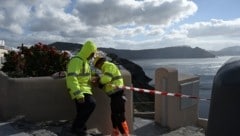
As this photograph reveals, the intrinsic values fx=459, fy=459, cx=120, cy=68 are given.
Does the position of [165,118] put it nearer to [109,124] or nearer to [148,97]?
[109,124]

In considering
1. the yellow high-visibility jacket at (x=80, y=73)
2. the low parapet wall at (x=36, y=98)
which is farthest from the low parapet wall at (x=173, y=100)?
the yellow high-visibility jacket at (x=80, y=73)

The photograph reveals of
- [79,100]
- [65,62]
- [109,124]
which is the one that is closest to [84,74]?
[79,100]

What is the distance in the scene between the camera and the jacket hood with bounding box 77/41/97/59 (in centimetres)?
845

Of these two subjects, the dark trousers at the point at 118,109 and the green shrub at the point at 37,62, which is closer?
the dark trousers at the point at 118,109

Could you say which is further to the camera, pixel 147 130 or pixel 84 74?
pixel 147 130

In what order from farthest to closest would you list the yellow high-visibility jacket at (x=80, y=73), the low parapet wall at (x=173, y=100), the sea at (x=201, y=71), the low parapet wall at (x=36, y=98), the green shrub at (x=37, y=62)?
the sea at (x=201, y=71)
the low parapet wall at (x=173, y=100)
the green shrub at (x=37, y=62)
the low parapet wall at (x=36, y=98)
the yellow high-visibility jacket at (x=80, y=73)

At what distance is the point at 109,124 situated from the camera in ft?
31.8

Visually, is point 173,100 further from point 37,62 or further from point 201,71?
point 201,71

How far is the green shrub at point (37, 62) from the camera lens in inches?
413

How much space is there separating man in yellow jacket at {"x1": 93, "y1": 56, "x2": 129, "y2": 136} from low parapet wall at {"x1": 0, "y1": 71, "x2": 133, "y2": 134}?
63 centimetres

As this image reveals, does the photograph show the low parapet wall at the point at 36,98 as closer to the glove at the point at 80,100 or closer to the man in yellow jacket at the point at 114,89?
the man in yellow jacket at the point at 114,89

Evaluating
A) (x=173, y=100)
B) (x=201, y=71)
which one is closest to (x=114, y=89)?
→ (x=173, y=100)

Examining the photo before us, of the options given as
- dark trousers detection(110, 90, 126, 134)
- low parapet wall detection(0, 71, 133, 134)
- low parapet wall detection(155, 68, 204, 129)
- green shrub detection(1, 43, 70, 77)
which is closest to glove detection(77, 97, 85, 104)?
dark trousers detection(110, 90, 126, 134)

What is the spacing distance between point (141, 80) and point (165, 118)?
26305 millimetres
